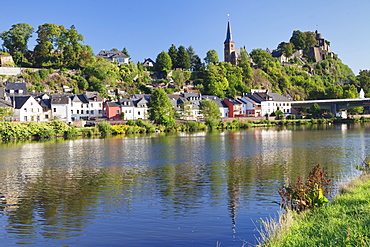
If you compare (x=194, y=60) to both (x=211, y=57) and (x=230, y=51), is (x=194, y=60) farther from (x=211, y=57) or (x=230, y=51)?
(x=230, y=51)

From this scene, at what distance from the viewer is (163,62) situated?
120875 millimetres

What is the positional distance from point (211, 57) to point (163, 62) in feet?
88.6

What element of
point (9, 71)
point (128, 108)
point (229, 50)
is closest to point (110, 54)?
point (9, 71)

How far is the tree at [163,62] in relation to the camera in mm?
120875

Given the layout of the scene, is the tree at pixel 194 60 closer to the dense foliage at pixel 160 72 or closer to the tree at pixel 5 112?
the dense foliage at pixel 160 72

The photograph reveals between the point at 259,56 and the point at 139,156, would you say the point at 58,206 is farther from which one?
the point at 259,56

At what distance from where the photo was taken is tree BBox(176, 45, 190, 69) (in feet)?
422

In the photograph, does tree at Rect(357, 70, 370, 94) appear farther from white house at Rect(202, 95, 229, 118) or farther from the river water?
the river water

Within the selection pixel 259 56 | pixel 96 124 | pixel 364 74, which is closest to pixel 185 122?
pixel 96 124

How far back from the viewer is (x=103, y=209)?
654 inches

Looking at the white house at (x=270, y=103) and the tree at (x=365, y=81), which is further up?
the tree at (x=365, y=81)

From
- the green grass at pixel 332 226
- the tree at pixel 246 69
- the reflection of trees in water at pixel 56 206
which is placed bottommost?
the reflection of trees in water at pixel 56 206

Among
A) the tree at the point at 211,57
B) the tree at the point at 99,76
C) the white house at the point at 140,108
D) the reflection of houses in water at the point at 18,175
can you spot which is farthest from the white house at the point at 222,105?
the reflection of houses in water at the point at 18,175

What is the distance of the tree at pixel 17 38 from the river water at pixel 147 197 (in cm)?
7825
